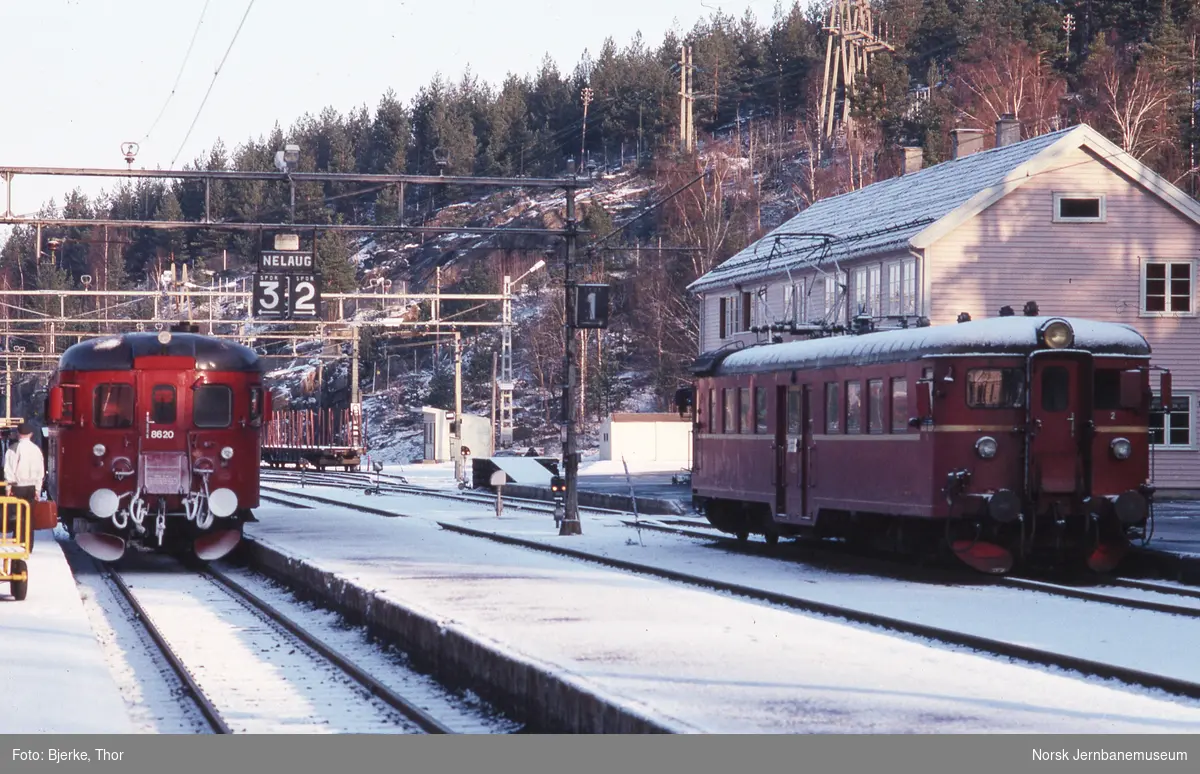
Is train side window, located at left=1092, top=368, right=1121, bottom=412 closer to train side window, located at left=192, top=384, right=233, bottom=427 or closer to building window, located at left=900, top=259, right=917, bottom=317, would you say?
train side window, located at left=192, top=384, right=233, bottom=427

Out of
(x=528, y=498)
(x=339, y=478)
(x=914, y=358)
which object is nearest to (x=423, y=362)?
(x=339, y=478)

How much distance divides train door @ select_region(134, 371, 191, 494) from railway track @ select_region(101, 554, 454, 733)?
5.84 ft

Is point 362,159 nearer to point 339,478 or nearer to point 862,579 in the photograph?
point 339,478

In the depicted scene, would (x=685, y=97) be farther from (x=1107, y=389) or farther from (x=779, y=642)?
(x=779, y=642)

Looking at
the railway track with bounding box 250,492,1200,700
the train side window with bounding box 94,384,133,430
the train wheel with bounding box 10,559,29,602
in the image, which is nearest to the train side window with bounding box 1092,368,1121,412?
the railway track with bounding box 250,492,1200,700

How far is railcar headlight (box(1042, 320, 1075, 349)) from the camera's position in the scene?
64.9 ft

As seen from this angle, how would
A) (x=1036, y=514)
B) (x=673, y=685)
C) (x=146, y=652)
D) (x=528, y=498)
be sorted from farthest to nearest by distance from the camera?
(x=528, y=498) < (x=1036, y=514) < (x=146, y=652) < (x=673, y=685)

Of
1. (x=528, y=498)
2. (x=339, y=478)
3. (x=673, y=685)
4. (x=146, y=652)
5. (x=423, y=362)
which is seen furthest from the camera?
(x=423, y=362)

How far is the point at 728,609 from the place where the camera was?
15992 mm

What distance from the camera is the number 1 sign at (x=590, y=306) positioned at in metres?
28.1

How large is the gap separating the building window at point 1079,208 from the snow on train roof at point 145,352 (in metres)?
25.1

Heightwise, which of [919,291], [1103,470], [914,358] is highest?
[919,291]

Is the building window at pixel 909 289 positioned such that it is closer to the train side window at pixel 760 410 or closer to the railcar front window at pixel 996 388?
the train side window at pixel 760 410

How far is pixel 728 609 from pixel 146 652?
17.2ft
